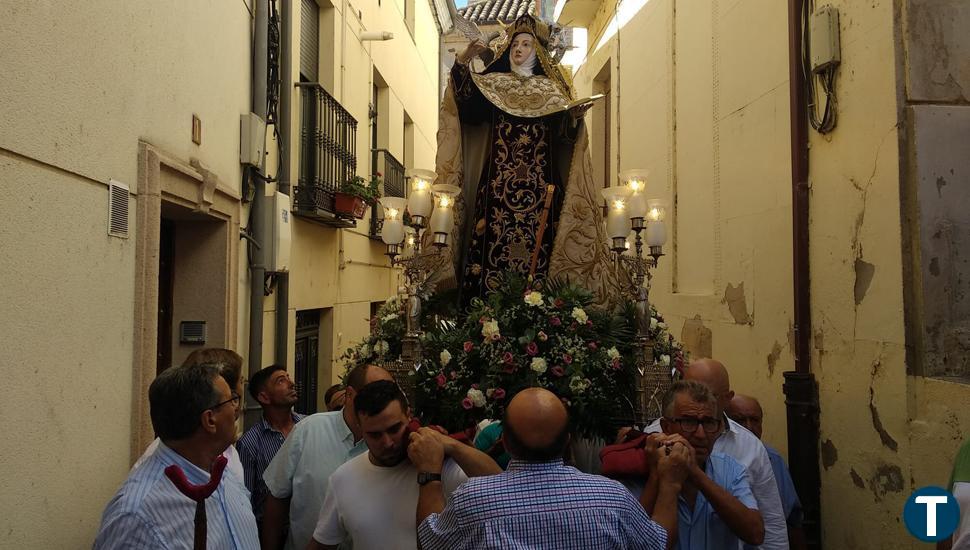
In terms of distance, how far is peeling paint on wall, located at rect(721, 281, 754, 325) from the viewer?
22.5 ft

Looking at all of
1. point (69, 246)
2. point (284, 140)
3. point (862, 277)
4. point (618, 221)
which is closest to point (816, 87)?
point (862, 277)

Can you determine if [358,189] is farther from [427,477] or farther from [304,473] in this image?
[427,477]

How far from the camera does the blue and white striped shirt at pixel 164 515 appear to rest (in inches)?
73.7

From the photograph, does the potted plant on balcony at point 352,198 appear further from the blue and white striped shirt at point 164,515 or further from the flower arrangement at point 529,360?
the blue and white striped shirt at point 164,515

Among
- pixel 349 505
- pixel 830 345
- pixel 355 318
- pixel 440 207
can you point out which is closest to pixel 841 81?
pixel 830 345

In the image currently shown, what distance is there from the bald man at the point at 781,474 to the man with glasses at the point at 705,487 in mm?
1315

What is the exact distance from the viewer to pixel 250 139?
5707 millimetres

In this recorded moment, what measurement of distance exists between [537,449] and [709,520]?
90cm

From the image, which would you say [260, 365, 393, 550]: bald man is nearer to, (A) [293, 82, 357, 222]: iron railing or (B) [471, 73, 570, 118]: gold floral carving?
(B) [471, 73, 570, 118]: gold floral carving

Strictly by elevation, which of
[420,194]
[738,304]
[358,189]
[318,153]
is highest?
[318,153]

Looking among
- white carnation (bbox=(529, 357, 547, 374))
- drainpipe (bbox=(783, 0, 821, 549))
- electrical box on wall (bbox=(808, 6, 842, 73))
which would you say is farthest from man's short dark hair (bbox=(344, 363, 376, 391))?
electrical box on wall (bbox=(808, 6, 842, 73))

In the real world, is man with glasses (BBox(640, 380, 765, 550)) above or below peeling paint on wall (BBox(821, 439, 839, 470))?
above

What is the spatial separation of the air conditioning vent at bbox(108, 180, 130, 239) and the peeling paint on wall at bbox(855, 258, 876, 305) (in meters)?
4.50

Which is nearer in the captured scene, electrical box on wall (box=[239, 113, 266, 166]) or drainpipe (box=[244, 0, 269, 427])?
electrical box on wall (box=[239, 113, 266, 166])
